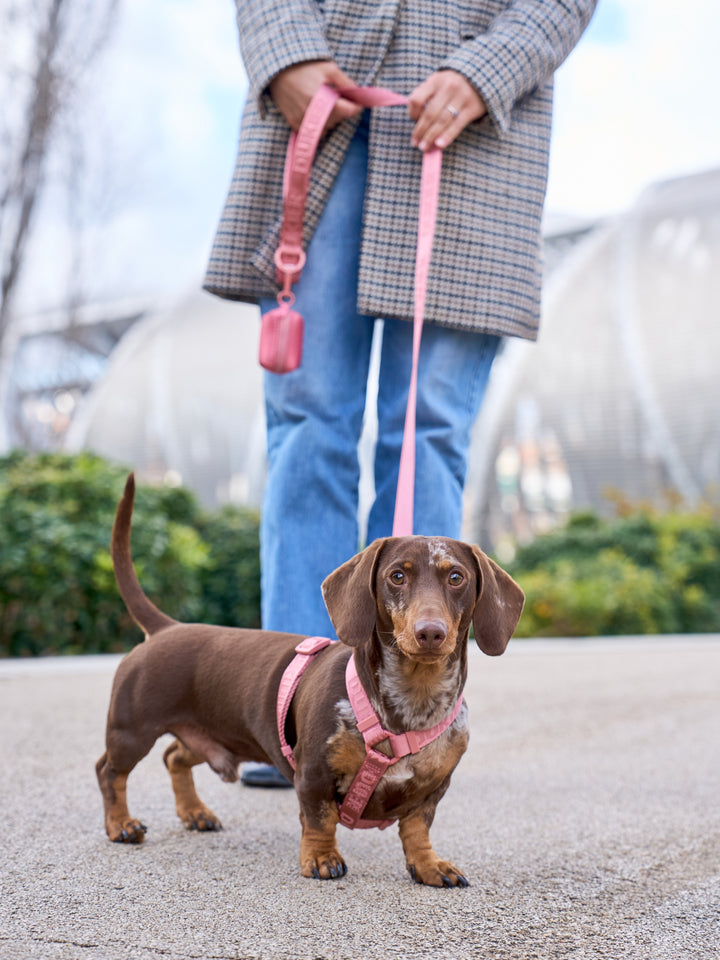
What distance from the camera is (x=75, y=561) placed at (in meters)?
5.54

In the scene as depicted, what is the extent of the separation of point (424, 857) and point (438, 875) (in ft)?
0.14

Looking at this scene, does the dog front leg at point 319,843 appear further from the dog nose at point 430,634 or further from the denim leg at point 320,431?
the denim leg at point 320,431

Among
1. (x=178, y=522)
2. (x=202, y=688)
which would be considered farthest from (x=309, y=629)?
(x=178, y=522)

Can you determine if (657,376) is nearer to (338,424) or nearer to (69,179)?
(69,179)

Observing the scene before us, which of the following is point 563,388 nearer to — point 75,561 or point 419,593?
point 75,561

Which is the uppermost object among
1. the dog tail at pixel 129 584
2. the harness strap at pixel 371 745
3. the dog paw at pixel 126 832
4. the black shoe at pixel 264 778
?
the dog tail at pixel 129 584

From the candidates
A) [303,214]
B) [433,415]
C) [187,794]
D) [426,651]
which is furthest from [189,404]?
[426,651]

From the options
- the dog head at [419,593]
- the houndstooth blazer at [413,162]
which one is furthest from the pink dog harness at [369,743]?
the houndstooth blazer at [413,162]

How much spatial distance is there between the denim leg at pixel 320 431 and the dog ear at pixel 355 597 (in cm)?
66

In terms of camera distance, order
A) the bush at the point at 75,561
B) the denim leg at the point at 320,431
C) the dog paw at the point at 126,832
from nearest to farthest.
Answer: the dog paw at the point at 126,832
the denim leg at the point at 320,431
the bush at the point at 75,561

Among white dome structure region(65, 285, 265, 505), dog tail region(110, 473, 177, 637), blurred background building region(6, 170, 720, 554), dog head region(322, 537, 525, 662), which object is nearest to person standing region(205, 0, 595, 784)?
dog tail region(110, 473, 177, 637)

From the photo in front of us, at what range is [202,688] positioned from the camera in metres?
2.08

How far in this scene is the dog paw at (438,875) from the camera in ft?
5.87

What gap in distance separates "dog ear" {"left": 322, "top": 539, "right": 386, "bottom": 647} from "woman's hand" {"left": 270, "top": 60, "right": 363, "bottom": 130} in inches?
45.8
